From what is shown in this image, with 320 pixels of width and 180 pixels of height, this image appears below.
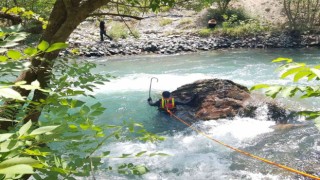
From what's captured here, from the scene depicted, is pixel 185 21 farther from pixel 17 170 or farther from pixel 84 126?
pixel 17 170

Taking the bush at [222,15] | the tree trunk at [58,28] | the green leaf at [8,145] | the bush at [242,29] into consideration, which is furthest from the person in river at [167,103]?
the bush at [222,15]

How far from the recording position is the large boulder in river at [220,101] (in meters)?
7.20

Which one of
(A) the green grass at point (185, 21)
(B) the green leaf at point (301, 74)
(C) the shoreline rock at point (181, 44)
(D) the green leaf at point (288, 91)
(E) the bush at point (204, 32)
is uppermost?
(A) the green grass at point (185, 21)

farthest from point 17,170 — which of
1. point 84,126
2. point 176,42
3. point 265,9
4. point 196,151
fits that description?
point 265,9

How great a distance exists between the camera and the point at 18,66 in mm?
969

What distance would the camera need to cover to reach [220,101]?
24.7 feet

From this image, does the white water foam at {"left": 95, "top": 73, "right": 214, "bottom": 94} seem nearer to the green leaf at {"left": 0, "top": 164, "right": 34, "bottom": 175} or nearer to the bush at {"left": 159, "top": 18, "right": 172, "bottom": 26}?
the bush at {"left": 159, "top": 18, "right": 172, "bottom": 26}

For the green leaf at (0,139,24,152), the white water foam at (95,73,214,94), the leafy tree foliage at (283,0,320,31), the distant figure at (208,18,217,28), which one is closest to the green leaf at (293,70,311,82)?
the green leaf at (0,139,24,152)

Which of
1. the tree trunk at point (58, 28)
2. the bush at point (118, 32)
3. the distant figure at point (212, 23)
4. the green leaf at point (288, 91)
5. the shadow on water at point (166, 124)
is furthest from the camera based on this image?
the distant figure at point (212, 23)

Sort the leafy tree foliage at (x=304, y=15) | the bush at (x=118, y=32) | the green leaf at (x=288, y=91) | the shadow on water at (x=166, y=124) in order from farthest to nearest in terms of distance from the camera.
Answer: the bush at (x=118, y=32) < the leafy tree foliage at (x=304, y=15) < the shadow on water at (x=166, y=124) < the green leaf at (x=288, y=91)

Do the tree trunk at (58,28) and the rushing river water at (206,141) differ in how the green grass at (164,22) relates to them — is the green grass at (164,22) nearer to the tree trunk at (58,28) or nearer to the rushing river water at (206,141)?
the rushing river water at (206,141)

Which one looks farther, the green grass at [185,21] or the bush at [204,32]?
the green grass at [185,21]

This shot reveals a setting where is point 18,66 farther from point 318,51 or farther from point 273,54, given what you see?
point 318,51

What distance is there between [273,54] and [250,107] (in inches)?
303
